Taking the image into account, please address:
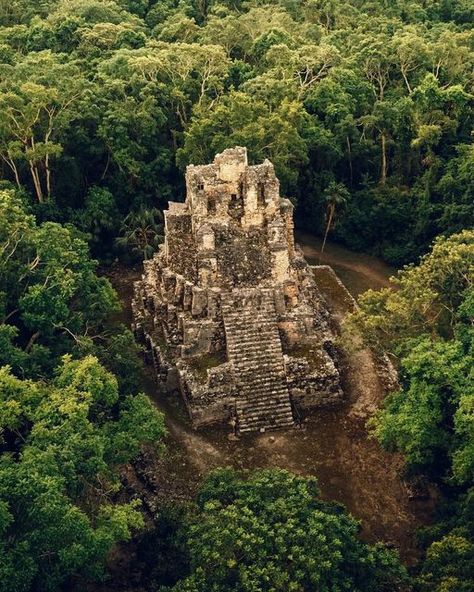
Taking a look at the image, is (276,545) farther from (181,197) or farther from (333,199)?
(181,197)

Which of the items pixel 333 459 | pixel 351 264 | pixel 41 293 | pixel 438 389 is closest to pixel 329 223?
pixel 351 264

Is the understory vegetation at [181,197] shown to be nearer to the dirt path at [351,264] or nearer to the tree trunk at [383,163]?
the tree trunk at [383,163]

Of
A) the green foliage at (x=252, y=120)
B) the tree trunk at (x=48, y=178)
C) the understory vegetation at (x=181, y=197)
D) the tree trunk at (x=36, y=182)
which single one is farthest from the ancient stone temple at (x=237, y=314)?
the tree trunk at (x=36, y=182)

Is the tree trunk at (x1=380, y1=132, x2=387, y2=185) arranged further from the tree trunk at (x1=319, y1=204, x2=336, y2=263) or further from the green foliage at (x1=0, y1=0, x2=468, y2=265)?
the tree trunk at (x1=319, y1=204, x2=336, y2=263)

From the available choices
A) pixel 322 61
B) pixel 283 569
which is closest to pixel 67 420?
pixel 283 569

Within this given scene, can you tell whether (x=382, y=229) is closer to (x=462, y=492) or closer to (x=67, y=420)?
(x=462, y=492)

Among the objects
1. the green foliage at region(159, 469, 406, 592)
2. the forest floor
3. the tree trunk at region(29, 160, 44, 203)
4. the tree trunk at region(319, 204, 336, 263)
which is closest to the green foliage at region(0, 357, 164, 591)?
the green foliage at region(159, 469, 406, 592)
